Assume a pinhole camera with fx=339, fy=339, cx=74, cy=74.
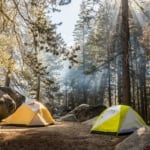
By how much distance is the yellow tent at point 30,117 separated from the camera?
565 inches

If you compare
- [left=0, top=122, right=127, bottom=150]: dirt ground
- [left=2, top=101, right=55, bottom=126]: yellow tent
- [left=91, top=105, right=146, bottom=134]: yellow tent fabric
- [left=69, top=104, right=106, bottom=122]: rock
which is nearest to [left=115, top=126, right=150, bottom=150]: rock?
[left=0, top=122, right=127, bottom=150]: dirt ground

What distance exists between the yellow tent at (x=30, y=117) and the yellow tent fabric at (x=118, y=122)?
3709 mm

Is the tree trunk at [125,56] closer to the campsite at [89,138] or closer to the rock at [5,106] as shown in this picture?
the campsite at [89,138]

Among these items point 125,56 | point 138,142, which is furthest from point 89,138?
point 125,56

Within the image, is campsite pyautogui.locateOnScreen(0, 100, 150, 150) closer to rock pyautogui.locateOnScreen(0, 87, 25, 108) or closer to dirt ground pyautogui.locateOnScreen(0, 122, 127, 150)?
dirt ground pyautogui.locateOnScreen(0, 122, 127, 150)

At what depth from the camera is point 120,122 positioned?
11055mm

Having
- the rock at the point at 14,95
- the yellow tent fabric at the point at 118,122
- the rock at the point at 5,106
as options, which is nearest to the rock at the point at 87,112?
the rock at the point at 14,95

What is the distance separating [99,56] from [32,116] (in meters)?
26.4

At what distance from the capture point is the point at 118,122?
11.0 meters

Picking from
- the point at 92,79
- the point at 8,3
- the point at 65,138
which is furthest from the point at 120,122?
the point at 92,79

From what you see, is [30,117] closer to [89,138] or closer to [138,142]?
[89,138]

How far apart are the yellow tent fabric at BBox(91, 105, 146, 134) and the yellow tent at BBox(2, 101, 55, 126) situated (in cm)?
371

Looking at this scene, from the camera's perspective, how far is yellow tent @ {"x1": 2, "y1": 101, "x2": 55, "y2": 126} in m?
14.3

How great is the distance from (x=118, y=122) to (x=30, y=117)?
4759 mm
